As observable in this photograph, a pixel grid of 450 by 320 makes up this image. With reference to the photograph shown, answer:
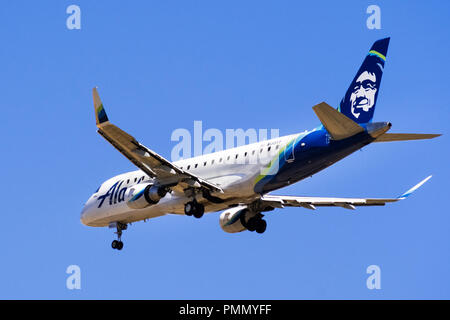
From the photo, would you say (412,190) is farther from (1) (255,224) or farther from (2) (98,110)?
(2) (98,110)

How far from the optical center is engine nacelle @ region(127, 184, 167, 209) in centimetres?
5253

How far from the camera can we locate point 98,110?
49250 mm

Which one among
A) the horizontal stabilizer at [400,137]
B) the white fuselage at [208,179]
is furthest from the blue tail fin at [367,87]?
the white fuselage at [208,179]

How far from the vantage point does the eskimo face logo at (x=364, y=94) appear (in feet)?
160

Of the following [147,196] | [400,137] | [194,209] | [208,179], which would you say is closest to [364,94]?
[400,137]

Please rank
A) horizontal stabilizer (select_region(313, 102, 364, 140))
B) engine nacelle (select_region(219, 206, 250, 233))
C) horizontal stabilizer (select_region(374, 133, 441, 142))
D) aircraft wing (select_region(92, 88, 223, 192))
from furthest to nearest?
engine nacelle (select_region(219, 206, 250, 233)) < aircraft wing (select_region(92, 88, 223, 192)) < horizontal stabilizer (select_region(374, 133, 441, 142)) < horizontal stabilizer (select_region(313, 102, 364, 140))

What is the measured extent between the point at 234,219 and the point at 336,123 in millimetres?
12800

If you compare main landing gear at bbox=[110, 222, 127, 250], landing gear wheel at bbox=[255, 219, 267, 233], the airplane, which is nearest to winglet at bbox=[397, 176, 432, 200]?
the airplane

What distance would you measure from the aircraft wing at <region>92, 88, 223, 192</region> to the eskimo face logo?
8.94 metres

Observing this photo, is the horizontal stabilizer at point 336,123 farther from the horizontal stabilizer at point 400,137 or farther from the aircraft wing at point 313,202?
the aircraft wing at point 313,202

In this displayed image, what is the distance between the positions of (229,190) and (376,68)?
414 inches

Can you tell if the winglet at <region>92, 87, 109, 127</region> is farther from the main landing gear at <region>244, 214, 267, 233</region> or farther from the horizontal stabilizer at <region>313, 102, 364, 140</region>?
the main landing gear at <region>244, 214, 267, 233</region>
